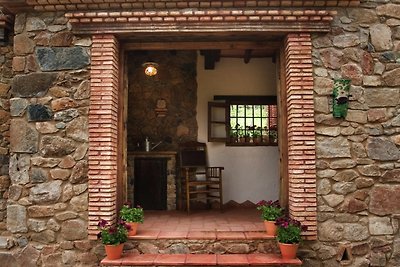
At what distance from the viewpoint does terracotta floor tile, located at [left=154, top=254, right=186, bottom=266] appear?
356 centimetres

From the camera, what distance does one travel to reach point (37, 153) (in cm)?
389

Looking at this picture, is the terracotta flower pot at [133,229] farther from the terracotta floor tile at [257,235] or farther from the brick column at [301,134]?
the brick column at [301,134]

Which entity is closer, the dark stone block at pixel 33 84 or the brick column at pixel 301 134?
the brick column at pixel 301 134

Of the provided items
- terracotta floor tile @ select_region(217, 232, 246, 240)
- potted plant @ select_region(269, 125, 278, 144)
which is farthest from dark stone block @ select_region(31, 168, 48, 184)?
potted plant @ select_region(269, 125, 278, 144)

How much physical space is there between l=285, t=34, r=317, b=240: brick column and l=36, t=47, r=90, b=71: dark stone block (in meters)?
2.46

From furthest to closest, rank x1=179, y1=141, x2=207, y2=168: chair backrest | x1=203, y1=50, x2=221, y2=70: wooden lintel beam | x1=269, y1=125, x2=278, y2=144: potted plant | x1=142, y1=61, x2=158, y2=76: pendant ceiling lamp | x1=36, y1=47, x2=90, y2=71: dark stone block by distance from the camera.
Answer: x1=269, y1=125, x2=278, y2=144: potted plant < x1=179, y1=141, x2=207, y2=168: chair backrest < x1=203, y1=50, x2=221, y2=70: wooden lintel beam < x1=142, y1=61, x2=158, y2=76: pendant ceiling lamp < x1=36, y1=47, x2=90, y2=71: dark stone block

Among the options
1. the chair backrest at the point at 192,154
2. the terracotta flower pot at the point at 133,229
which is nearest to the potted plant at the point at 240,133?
the chair backrest at the point at 192,154

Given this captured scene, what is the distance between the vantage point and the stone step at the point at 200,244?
3.82 metres

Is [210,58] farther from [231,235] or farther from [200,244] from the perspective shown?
[200,244]

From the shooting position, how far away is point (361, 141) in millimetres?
3787

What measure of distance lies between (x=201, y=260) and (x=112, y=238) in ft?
3.30

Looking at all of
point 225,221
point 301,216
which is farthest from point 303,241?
point 225,221

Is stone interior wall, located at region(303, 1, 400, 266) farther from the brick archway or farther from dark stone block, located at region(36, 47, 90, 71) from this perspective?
dark stone block, located at region(36, 47, 90, 71)

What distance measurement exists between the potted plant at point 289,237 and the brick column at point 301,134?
0.14 metres
